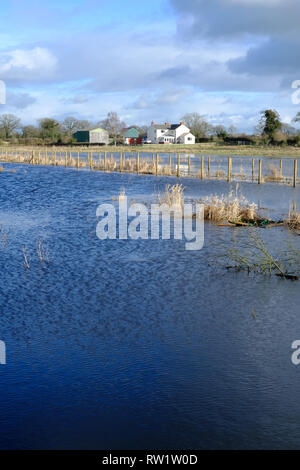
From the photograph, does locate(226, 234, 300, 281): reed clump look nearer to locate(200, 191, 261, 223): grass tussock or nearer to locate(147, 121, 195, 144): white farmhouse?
locate(200, 191, 261, 223): grass tussock

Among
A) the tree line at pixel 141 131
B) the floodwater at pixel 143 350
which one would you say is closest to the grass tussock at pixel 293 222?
the floodwater at pixel 143 350

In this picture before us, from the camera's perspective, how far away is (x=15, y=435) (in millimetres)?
5637

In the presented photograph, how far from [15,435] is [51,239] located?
412 inches

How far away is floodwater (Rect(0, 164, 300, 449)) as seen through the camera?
18.9ft

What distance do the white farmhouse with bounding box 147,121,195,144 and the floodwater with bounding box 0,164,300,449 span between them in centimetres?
9347

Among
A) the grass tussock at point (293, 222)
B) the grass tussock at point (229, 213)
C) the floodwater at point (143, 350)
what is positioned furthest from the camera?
the grass tussock at point (229, 213)

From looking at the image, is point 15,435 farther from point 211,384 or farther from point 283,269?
point 283,269

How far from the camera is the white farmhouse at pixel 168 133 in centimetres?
10688

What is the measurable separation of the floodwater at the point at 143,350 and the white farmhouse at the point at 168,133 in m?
93.5

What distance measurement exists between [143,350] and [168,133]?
105 m

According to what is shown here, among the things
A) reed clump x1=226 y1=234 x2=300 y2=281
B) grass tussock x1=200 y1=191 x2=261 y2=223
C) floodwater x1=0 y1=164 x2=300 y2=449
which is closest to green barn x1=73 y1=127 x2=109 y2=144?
grass tussock x1=200 y1=191 x2=261 y2=223

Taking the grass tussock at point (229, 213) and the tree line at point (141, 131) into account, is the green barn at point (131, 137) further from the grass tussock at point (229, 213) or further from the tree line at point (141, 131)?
the grass tussock at point (229, 213)

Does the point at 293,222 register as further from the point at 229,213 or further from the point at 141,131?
the point at 141,131

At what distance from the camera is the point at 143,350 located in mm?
7770
